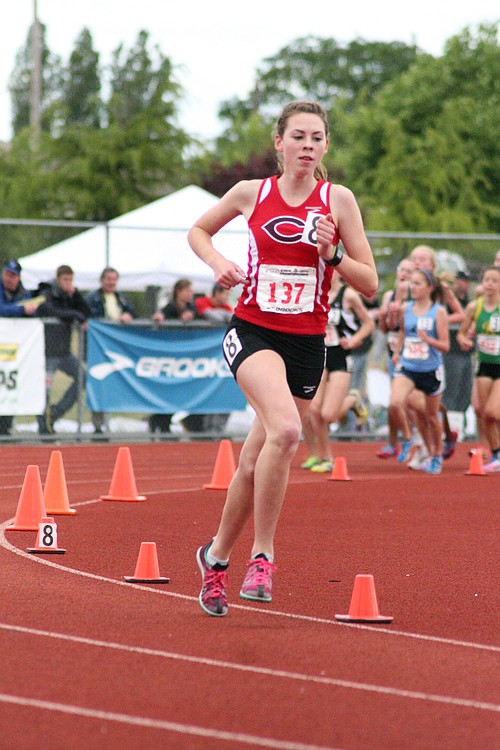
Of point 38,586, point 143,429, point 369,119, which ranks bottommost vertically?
point 143,429

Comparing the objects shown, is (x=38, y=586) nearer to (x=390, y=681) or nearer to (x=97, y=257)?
(x=390, y=681)

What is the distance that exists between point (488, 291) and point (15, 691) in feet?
36.4

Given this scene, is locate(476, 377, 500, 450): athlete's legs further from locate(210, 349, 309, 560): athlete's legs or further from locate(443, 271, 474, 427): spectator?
locate(210, 349, 309, 560): athlete's legs

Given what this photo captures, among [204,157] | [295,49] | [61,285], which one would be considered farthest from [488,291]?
[295,49]

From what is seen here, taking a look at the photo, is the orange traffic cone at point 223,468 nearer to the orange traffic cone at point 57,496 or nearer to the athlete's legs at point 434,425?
the orange traffic cone at point 57,496

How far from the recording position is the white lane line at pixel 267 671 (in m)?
4.84

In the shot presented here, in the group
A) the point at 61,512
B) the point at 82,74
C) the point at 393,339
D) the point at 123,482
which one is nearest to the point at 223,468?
the point at 123,482

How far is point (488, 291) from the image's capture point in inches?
597

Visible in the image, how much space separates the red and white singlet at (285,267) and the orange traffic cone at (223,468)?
6.28 meters

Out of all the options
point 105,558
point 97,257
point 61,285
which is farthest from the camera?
point 97,257

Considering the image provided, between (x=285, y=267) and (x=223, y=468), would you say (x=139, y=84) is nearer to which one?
(x=223, y=468)

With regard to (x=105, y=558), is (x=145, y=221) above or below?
above

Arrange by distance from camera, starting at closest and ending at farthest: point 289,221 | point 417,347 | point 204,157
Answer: point 289,221, point 417,347, point 204,157

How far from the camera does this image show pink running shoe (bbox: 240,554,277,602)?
6316 millimetres
